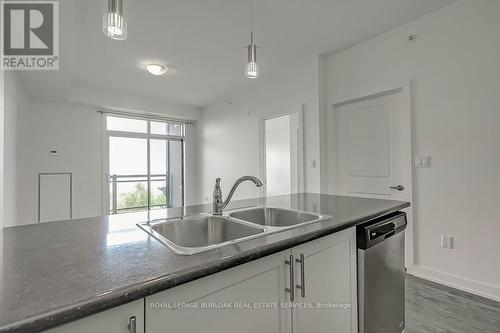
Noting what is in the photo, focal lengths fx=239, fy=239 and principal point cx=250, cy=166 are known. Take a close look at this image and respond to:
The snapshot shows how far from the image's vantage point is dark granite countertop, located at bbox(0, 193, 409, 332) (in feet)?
1.63

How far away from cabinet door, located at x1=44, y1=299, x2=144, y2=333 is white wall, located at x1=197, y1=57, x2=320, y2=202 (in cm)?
294

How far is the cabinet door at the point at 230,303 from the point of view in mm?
653

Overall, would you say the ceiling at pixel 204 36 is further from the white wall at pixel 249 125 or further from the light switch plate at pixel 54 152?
the light switch plate at pixel 54 152

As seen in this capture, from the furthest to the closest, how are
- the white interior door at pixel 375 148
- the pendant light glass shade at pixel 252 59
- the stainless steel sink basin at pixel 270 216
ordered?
the white interior door at pixel 375 148 < the pendant light glass shade at pixel 252 59 < the stainless steel sink basin at pixel 270 216

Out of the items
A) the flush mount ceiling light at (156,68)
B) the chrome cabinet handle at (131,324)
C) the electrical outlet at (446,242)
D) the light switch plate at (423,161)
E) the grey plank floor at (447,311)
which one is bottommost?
the grey plank floor at (447,311)

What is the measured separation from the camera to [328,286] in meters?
1.13

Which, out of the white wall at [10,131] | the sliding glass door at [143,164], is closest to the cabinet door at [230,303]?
the white wall at [10,131]

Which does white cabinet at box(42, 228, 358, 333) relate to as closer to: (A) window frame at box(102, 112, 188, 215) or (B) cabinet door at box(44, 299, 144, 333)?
(B) cabinet door at box(44, 299, 144, 333)

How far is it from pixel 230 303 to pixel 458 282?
8.48 feet

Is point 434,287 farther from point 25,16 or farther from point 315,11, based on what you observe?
point 25,16

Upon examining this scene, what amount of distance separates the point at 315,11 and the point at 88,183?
189 inches

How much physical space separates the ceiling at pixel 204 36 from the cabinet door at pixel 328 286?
224 centimetres

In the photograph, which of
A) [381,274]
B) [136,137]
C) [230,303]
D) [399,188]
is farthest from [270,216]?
[136,137]

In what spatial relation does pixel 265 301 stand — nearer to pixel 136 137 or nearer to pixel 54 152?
pixel 54 152
